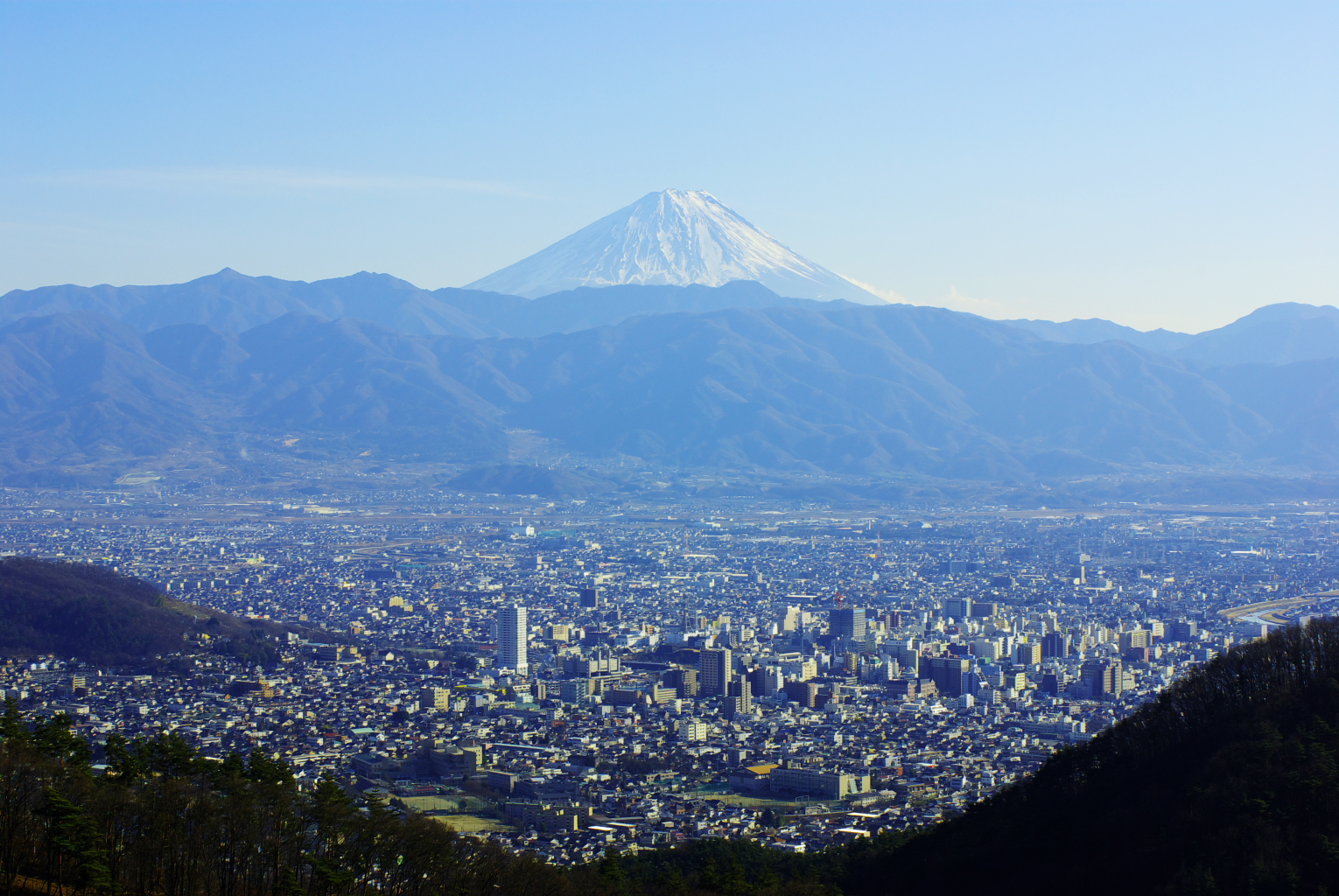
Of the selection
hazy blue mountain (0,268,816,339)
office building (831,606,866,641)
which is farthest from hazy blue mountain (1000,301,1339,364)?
office building (831,606,866,641)

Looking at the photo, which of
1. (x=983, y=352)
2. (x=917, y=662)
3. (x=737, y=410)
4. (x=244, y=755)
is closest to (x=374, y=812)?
(x=244, y=755)

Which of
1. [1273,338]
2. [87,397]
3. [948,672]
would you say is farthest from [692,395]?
[948,672]

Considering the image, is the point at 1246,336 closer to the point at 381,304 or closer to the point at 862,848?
the point at 381,304

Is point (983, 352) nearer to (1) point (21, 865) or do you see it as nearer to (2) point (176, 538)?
(2) point (176, 538)

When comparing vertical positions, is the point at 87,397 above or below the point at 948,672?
above

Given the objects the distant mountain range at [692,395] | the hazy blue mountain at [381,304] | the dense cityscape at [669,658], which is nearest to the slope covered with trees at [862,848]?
the dense cityscape at [669,658]

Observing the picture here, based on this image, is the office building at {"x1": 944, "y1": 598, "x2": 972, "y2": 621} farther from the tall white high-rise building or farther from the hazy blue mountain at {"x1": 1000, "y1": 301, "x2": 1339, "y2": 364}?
Answer: the hazy blue mountain at {"x1": 1000, "y1": 301, "x2": 1339, "y2": 364}

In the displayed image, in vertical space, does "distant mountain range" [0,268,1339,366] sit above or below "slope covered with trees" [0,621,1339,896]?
above
